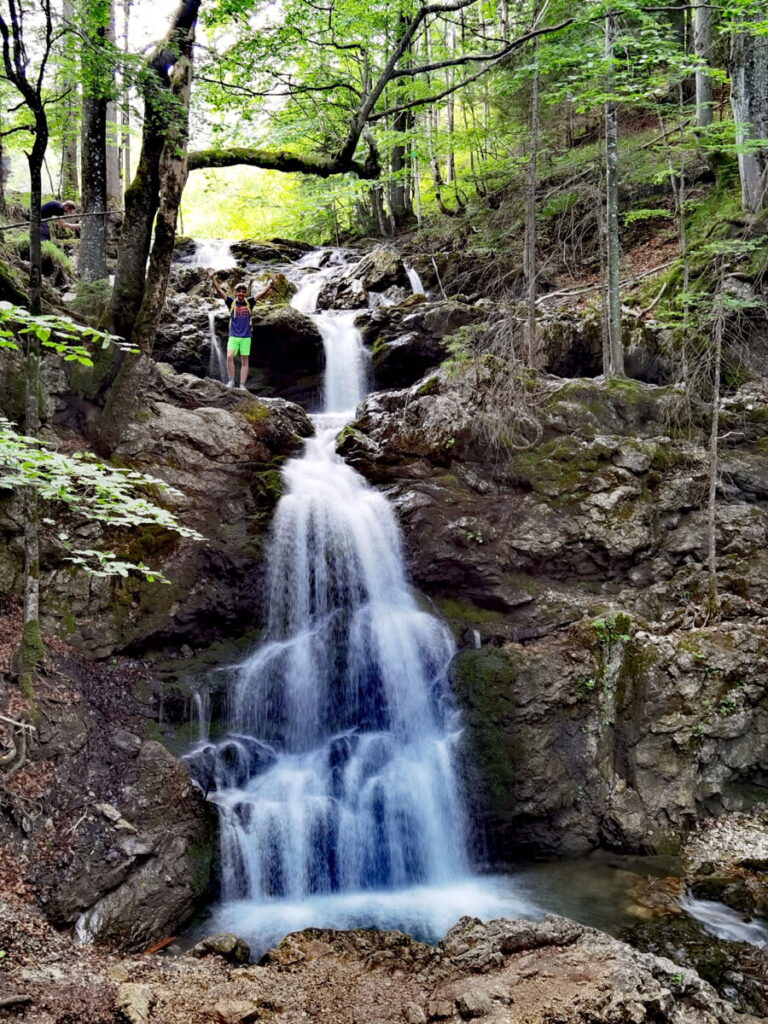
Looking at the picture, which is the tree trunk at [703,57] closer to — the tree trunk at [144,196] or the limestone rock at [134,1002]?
the tree trunk at [144,196]

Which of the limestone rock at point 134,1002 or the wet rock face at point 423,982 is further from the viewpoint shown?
the wet rock face at point 423,982

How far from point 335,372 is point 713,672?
830cm

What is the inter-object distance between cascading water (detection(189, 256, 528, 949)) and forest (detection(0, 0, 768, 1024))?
1.4 inches

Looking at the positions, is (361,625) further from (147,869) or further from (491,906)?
(147,869)

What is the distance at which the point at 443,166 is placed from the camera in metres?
23.1

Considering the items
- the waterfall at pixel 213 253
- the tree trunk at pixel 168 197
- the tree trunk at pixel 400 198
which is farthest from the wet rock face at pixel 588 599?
the tree trunk at pixel 400 198

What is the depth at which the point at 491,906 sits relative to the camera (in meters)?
6.02

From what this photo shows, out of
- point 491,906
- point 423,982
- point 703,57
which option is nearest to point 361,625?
point 491,906

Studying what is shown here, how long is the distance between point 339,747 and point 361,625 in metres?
1.48

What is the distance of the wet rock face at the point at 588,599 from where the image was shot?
721 centimetres

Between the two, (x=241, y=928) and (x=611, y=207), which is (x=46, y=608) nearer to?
(x=241, y=928)

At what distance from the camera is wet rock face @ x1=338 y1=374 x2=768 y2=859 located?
7215mm

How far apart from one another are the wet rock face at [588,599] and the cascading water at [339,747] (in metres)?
0.46

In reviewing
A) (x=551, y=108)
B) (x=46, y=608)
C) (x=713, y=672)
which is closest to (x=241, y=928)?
(x=46, y=608)
